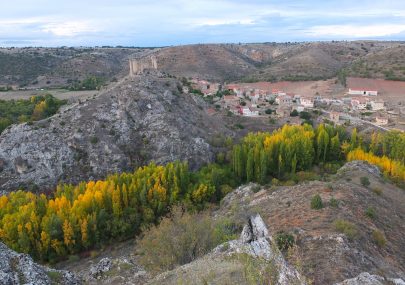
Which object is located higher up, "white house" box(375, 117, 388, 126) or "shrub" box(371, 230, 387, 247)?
"shrub" box(371, 230, 387, 247)

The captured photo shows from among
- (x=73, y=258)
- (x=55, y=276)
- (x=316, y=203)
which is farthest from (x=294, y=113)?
(x=55, y=276)

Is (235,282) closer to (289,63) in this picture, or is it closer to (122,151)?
(122,151)

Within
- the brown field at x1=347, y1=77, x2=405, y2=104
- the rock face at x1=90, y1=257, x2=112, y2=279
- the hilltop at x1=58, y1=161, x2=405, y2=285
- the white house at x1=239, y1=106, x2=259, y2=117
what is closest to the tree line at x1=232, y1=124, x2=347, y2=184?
the hilltop at x1=58, y1=161, x2=405, y2=285

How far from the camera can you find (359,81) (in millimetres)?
108625

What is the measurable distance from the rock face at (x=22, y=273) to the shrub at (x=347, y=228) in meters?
14.7

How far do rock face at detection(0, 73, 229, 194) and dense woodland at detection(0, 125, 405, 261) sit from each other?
5115 millimetres

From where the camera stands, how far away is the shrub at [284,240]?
19.1 metres

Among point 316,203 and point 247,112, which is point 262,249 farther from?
point 247,112

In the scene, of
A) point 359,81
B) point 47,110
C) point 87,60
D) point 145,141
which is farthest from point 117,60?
point 145,141

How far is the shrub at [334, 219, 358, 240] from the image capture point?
21.1m

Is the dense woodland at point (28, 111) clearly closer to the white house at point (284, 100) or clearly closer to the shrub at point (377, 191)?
the white house at point (284, 100)

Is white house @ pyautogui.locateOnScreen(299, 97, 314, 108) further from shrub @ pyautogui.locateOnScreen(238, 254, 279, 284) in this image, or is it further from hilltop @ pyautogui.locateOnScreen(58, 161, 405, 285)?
shrub @ pyautogui.locateOnScreen(238, 254, 279, 284)

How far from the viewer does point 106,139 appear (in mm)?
50781

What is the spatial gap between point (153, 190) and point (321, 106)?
60492 millimetres
